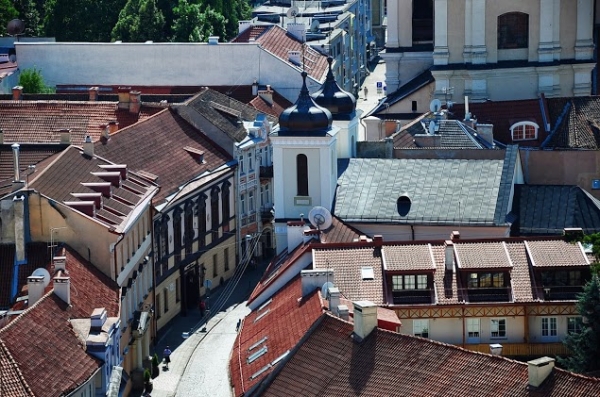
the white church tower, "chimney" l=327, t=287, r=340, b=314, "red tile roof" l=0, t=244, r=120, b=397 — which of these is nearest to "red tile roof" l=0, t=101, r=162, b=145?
the white church tower

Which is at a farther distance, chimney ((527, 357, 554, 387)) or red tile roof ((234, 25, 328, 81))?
red tile roof ((234, 25, 328, 81))

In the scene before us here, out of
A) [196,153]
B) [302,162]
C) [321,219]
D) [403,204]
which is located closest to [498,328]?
[321,219]

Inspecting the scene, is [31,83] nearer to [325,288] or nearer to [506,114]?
[506,114]

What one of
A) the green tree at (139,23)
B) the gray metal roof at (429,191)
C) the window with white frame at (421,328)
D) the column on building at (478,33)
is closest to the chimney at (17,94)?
the column on building at (478,33)

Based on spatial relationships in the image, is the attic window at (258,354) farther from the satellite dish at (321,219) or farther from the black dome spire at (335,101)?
the black dome spire at (335,101)

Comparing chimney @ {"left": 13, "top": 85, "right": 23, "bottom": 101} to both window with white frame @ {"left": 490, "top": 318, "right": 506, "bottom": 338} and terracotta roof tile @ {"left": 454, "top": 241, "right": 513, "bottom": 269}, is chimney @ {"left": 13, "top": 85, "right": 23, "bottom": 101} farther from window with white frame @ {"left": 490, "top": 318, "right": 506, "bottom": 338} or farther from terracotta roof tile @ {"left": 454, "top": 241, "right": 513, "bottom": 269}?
window with white frame @ {"left": 490, "top": 318, "right": 506, "bottom": 338}

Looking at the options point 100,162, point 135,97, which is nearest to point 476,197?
point 100,162
